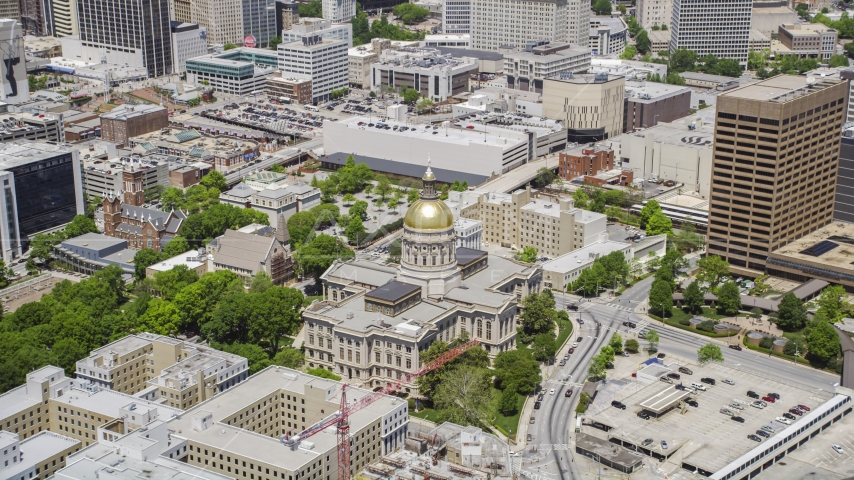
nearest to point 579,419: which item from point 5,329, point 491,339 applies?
point 491,339

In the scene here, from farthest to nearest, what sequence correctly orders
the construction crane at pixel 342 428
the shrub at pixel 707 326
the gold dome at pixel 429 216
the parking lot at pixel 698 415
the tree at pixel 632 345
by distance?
the shrub at pixel 707 326 < the gold dome at pixel 429 216 < the tree at pixel 632 345 < the parking lot at pixel 698 415 < the construction crane at pixel 342 428

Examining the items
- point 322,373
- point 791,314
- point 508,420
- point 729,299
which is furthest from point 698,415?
point 322,373

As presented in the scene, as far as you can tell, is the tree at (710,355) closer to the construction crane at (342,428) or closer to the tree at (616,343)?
the tree at (616,343)

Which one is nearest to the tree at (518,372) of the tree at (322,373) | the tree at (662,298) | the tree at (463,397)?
the tree at (463,397)

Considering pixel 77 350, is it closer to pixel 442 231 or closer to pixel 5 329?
pixel 5 329

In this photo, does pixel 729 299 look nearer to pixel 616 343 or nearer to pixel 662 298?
pixel 662 298

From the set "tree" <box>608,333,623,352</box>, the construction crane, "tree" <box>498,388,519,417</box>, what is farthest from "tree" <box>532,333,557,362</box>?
the construction crane
